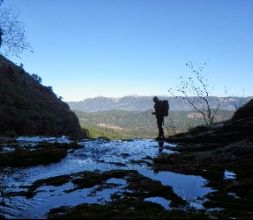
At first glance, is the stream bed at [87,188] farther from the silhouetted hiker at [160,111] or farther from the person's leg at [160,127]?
the silhouetted hiker at [160,111]

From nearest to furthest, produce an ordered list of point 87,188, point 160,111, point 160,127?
1. point 87,188
2. point 160,127
3. point 160,111

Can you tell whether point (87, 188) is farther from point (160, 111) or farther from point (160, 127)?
point (160, 111)

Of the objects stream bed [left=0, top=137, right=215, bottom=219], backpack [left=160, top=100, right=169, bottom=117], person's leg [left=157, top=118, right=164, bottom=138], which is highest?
backpack [left=160, top=100, right=169, bottom=117]

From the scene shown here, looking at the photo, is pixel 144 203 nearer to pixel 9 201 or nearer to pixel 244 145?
pixel 9 201

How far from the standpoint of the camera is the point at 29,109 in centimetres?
5462

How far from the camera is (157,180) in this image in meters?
13.9

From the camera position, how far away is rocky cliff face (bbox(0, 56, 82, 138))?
4988cm

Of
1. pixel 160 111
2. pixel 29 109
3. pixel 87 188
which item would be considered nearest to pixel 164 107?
pixel 160 111

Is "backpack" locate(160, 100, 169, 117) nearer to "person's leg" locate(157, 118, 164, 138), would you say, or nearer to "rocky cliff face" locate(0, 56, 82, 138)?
"person's leg" locate(157, 118, 164, 138)

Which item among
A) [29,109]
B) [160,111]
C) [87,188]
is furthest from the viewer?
[29,109]

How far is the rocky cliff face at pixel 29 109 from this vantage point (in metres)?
49.9

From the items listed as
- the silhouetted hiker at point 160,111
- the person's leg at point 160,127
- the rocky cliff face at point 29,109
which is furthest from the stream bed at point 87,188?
the rocky cliff face at point 29,109

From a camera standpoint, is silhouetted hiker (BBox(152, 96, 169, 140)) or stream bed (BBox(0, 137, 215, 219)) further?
silhouetted hiker (BBox(152, 96, 169, 140))

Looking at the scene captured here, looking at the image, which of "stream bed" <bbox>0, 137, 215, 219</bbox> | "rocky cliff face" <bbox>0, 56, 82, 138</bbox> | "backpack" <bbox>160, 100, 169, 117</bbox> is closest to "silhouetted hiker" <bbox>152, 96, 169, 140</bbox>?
"backpack" <bbox>160, 100, 169, 117</bbox>
